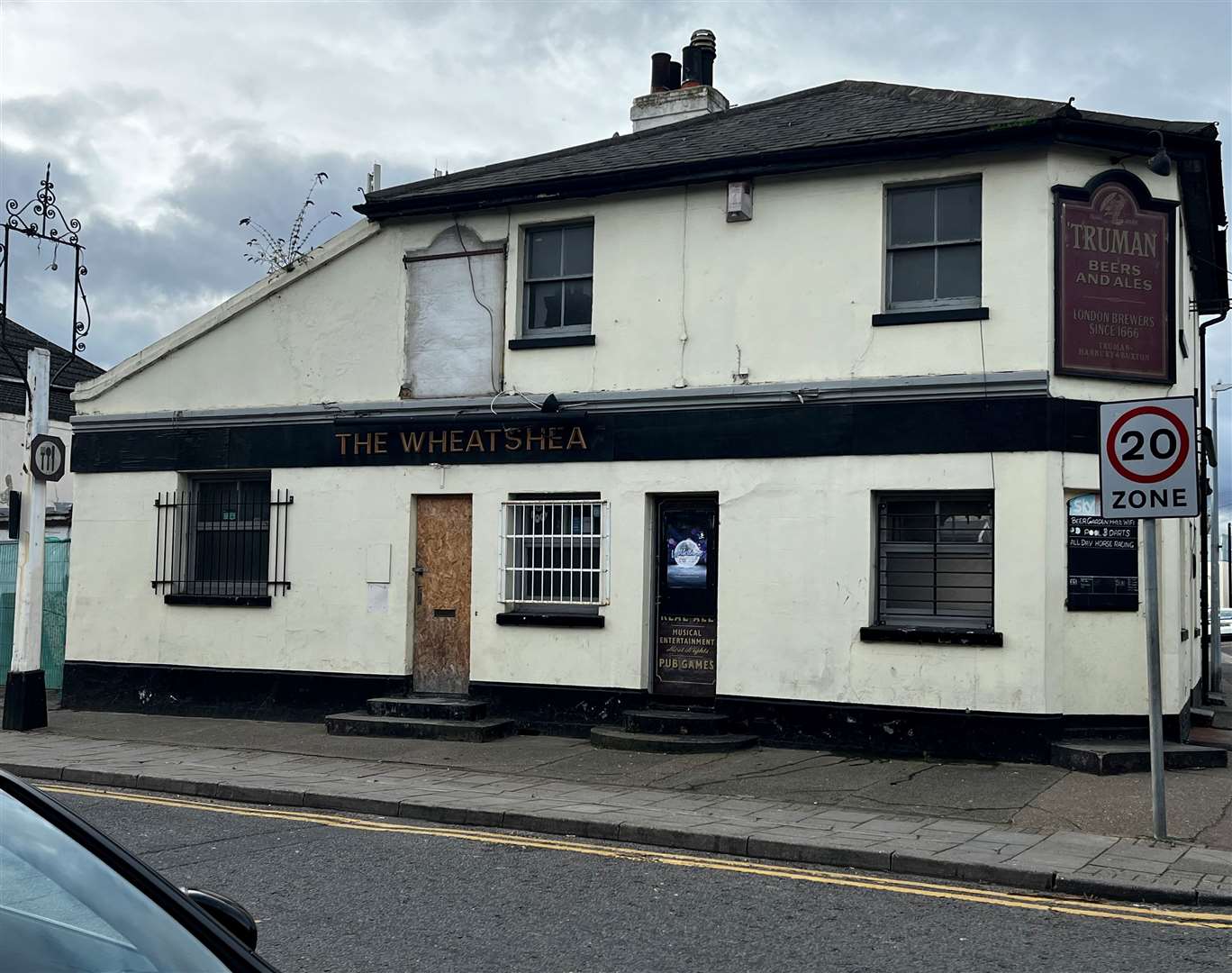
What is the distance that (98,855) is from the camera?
290cm

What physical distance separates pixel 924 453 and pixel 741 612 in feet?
8.32

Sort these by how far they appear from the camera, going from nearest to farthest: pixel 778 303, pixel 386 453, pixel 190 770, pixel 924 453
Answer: pixel 190 770, pixel 924 453, pixel 778 303, pixel 386 453

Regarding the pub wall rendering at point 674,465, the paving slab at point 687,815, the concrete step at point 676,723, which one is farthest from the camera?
the concrete step at point 676,723

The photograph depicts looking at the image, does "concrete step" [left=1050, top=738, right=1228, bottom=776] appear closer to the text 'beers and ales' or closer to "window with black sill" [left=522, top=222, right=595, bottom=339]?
the text 'beers and ales'

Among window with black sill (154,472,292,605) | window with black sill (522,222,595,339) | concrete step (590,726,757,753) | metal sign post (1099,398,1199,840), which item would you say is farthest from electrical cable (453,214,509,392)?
metal sign post (1099,398,1199,840)

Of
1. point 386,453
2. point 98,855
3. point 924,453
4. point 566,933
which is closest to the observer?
point 98,855

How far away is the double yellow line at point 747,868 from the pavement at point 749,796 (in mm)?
237

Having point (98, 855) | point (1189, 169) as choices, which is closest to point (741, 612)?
point (1189, 169)

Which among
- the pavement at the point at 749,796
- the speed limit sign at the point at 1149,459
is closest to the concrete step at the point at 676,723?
the pavement at the point at 749,796

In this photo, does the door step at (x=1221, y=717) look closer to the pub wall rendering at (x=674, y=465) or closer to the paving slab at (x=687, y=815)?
the pub wall rendering at (x=674, y=465)

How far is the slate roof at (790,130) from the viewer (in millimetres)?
13133

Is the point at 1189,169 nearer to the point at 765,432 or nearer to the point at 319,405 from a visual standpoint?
the point at 765,432

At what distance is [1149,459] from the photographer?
9.32 meters

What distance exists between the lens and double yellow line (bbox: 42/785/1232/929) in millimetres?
7602
